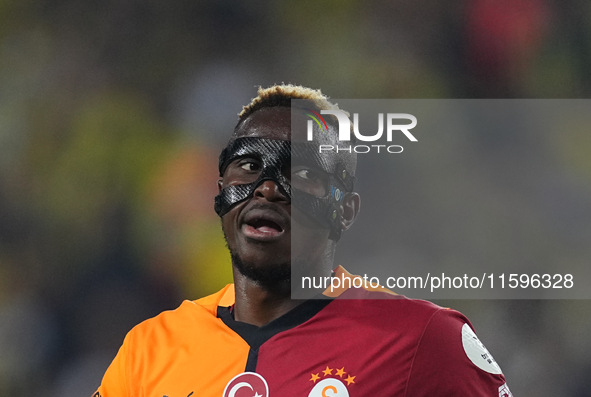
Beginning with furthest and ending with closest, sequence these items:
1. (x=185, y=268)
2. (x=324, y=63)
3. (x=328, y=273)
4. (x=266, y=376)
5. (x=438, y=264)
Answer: (x=324, y=63) < (x=185, y=268) < (x=438, y=264) < (x=328, y=273) < (x=266, y=376)

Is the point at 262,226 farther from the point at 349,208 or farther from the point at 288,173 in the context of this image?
the point at 349,208

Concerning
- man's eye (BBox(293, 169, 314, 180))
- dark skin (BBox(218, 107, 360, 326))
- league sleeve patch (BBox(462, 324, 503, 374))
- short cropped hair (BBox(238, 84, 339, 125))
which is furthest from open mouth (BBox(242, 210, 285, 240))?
league sleeve patch (BBox(462, 324, 503, 374))

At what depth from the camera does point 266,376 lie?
6.28ft

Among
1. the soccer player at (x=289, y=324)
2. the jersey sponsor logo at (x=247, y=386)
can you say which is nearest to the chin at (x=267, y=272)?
the soccer player at (x=289, y=324)

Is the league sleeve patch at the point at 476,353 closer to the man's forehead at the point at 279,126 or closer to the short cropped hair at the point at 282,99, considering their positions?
the man's forehead at the point at 279,126

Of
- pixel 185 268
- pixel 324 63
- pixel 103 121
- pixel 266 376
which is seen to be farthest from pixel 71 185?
pixel 266 376

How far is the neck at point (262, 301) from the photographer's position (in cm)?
204

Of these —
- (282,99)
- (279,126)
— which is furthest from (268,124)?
(282,99)

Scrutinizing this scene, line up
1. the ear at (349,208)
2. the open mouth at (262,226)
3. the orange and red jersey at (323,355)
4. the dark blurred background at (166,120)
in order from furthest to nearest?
the dark blurred background at (166,120), the ear at (349,208), the open mouth at (262,226), the orange and red jersey at (323,355)

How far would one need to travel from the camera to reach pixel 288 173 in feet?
6.62

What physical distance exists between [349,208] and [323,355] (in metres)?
0.48

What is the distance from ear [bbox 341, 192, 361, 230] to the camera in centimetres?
214

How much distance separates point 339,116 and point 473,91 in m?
1.34

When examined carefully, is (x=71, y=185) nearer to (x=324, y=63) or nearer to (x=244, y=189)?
(x=324, y=63)
